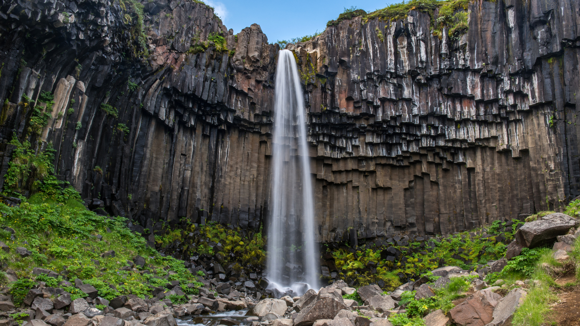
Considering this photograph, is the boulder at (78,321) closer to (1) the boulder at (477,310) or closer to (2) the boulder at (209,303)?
(2) the boulder at (209,303)

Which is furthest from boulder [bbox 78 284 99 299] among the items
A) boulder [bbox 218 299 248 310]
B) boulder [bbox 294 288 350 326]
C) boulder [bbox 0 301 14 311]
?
boulder [bbox 294 288 350 326]

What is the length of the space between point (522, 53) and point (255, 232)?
17.2 meters

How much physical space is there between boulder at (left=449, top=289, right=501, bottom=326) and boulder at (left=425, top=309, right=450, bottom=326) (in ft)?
0.69

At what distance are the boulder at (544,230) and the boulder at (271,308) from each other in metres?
6.75

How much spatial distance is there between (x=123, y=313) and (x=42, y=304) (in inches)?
63.6

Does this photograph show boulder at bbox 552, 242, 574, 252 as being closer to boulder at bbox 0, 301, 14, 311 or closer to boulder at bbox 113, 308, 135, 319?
boulder at bbox 113, 308, 135, 319

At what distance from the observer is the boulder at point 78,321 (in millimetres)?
7031

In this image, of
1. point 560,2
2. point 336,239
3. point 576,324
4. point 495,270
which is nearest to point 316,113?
point 336,239

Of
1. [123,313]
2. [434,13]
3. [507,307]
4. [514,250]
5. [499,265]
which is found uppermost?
[434,13]

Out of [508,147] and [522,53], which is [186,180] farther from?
[522,53]

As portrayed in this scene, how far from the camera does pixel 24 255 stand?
8.70 m

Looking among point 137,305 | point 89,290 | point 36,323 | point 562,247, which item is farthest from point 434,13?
point 36,323

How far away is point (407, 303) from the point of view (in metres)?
7.96

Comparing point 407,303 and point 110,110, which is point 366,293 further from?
point 110,110
